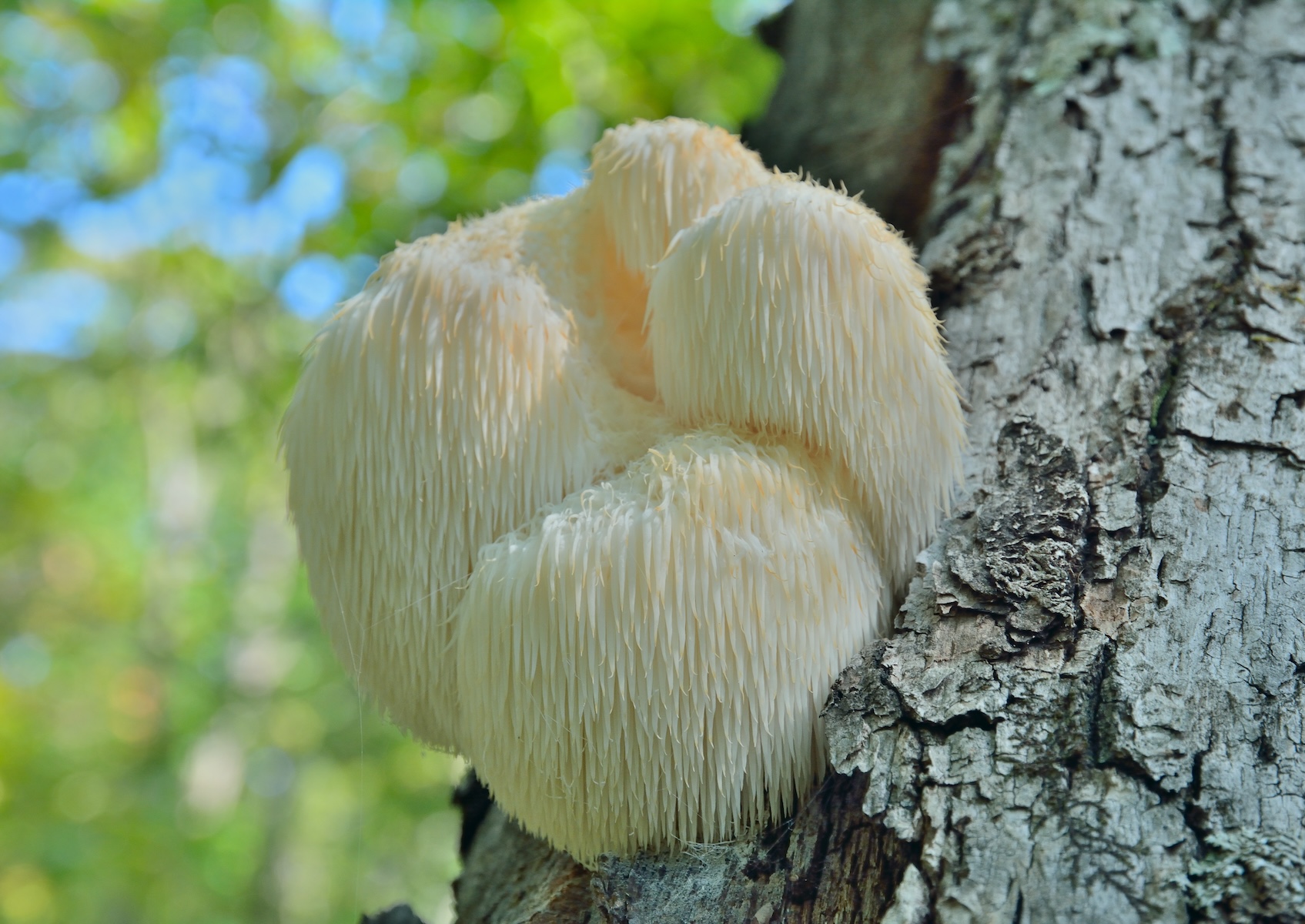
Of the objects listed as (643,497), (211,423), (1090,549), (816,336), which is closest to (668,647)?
(643,497)

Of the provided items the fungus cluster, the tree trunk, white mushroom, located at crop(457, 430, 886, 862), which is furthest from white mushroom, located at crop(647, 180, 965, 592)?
the tree trunk

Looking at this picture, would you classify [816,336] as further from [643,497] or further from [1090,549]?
[1090,549]

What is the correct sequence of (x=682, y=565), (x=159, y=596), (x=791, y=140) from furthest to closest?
(x=159, y=596)
(x=791, y=140)
(x=682, y=565)

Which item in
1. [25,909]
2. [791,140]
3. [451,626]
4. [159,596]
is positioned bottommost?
[25,909]

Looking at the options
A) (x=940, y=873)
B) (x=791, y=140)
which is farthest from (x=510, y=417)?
(x=791, y=140)

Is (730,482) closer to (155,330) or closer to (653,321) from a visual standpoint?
(653,321)

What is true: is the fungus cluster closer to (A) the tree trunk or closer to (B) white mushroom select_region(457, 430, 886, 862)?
(B) white mushroom select_region(457, 430, 886, 862)
